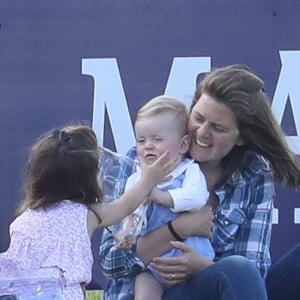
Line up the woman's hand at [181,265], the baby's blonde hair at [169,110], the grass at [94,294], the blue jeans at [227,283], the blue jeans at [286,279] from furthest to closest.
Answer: the grass at [94,294] < the blue jeans at [286,279] < the baby's blonde hair at [169,110] < the woman's hand at [181,265] < the blue jeans at [227,283]

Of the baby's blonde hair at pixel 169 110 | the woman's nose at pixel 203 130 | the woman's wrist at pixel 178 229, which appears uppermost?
the baby's blonde hair at pixel 169 110

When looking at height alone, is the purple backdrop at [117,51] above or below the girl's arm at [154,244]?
above

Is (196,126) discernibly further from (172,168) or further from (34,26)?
(34,26)

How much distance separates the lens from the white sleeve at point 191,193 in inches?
96.3

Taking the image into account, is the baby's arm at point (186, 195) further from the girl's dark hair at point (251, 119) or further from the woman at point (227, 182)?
the girl's dark hair at point (251, 119)

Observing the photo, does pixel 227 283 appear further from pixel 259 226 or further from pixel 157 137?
pixel 157 137

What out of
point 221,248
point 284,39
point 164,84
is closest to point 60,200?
point 221,248

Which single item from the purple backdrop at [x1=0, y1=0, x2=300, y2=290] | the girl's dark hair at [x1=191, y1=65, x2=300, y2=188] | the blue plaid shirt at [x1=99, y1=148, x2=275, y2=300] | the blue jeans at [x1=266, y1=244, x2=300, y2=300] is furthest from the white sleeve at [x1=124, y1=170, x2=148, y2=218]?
the purple backdrop at [x1=0, y1=0, x2=300, y2=290]

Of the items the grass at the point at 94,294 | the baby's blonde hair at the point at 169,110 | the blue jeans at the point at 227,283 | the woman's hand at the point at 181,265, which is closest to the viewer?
the blue jeans at the point at 227,283

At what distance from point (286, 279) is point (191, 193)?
0.44 m

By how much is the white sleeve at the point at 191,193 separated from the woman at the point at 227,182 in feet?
0.12

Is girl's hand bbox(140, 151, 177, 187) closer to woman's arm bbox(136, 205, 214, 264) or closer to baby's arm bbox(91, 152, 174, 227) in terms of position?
baby's arm bbox(91, 152, 174, 227)

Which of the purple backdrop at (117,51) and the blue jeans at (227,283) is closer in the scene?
the blue jeans at (227,283)

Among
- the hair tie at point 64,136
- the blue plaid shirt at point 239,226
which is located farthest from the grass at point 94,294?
the hair tie at point 64,136
